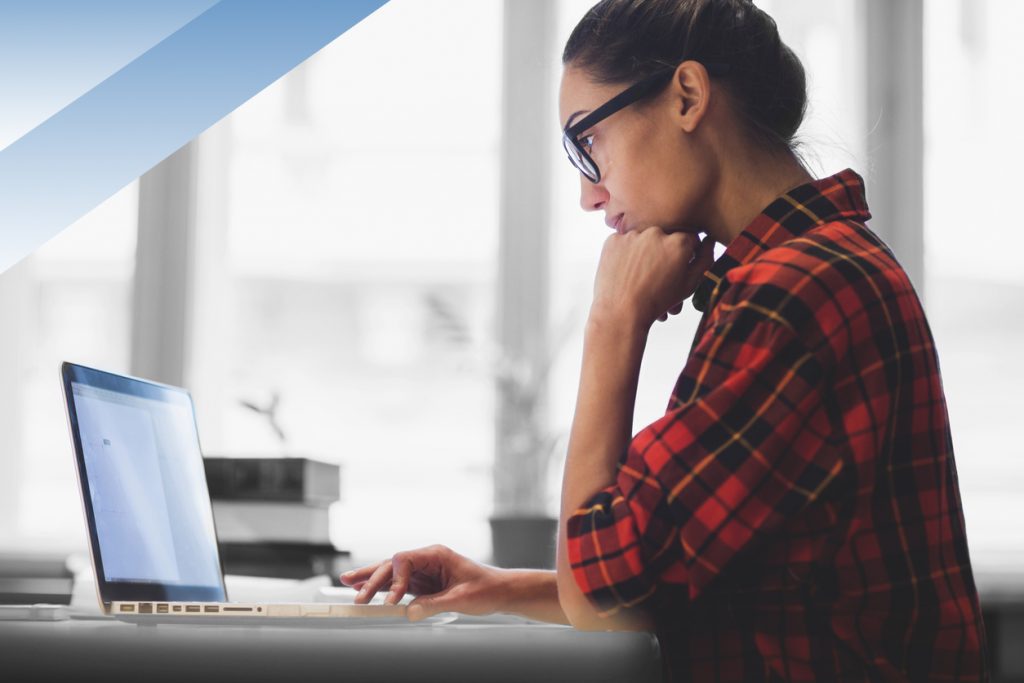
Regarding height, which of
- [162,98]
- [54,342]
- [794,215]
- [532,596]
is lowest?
[532,596]

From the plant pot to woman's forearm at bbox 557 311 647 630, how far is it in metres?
1.63

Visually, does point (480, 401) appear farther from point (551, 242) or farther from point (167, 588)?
point (167, 588)

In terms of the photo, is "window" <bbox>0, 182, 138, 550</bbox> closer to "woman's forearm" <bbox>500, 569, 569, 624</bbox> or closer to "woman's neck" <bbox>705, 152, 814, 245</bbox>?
"woman's forearm" <bbox>500, 569, 569, 624</bbox>

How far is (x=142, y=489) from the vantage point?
1244mm

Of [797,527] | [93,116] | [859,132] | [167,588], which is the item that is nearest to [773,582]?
[797,527]

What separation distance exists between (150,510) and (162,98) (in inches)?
42.5

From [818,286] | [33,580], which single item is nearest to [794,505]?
[818,286]

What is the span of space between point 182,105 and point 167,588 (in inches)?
44.9

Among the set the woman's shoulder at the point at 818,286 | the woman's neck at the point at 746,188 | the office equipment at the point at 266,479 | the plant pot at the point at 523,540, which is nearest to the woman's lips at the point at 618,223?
the woman's neck at the point at 746,188

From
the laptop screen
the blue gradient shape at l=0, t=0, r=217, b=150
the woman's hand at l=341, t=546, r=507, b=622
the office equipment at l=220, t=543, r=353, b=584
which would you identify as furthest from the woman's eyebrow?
the office equipment at l=220, t=543, r=353, b=584

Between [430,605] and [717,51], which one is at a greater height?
[717,51]

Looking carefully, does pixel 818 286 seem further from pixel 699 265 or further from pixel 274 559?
pixel 274 559

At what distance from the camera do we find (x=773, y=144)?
3.73 ft

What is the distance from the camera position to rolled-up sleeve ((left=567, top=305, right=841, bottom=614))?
0.84 metres
